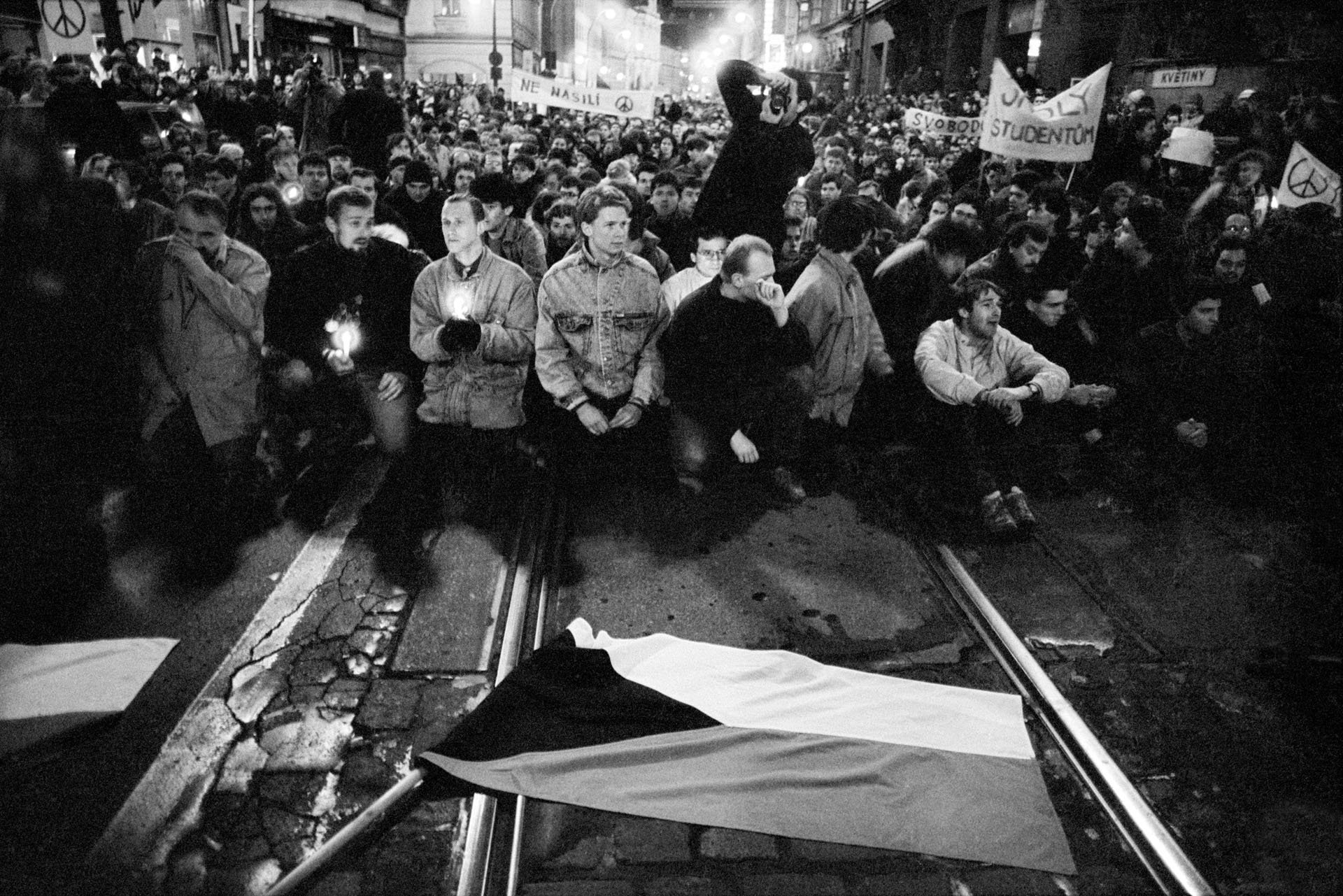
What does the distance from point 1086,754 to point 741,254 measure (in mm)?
3506

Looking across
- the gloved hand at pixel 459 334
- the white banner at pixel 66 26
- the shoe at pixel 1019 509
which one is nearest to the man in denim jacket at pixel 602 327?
the gloved hand at pixel 459 334

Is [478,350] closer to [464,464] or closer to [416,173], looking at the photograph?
[464,464]

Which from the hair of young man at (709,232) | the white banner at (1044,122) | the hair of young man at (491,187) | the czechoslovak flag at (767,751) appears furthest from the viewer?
the white banner at (1044,122)

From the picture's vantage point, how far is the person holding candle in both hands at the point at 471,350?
224 inches

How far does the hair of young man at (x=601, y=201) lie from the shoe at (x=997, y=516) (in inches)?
121

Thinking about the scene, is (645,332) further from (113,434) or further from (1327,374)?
(1327,374)

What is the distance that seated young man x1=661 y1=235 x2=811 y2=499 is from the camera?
5.68 m

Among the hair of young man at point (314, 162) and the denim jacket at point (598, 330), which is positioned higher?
the hair of young man at point (314, 162)

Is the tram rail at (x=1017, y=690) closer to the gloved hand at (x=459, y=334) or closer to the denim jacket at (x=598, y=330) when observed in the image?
the denim jacket at (x=598, y=330)

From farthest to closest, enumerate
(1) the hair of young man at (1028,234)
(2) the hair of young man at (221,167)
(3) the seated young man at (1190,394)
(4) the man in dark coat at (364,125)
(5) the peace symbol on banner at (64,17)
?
(4) the man in dark coat at (364,125), (5) the peace symbol on banner at (64,17), (2) the hair of young man at (221,167), (1) the hair of young man at (1028,234), (3) the seated young man at (1190,394)

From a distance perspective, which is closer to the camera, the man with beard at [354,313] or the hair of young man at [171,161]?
the man with beard at [354,313]

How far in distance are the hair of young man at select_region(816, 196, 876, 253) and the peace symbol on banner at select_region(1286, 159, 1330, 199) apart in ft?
15.6

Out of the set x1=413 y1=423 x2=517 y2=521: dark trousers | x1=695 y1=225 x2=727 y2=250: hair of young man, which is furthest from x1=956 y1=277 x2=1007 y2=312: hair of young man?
x1=413 y1=423 x2=517 y2=521: dark trousers

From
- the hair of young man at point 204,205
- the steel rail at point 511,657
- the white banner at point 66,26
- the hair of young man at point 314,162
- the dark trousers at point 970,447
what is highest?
the white banner at point 66,26
